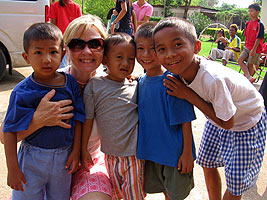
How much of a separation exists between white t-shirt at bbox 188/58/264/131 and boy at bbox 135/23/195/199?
0.15 m

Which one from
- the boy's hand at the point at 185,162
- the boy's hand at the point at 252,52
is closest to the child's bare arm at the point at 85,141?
the boy's hand at the point at 185,162

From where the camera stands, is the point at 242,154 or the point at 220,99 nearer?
the point at 220,99

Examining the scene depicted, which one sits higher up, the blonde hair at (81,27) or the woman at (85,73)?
the blonde hair at (81,27)

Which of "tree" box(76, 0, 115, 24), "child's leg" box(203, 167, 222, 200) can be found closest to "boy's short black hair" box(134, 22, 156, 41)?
"child's leg" box(203, 167, 222, 200)

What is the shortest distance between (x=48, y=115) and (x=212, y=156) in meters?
1.30

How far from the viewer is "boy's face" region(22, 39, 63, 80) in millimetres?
1465

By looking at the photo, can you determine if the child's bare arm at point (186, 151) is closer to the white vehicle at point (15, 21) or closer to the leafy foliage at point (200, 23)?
the white vehicle at point (15, 21)

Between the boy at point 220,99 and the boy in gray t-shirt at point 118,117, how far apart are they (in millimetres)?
272

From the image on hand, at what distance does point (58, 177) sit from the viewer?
1525 mm

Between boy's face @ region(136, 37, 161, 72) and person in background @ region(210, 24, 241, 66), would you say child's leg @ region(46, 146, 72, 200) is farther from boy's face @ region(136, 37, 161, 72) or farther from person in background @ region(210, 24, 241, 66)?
person in background @ region(210, 24, 241, 66)

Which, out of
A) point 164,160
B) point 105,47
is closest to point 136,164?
point 164,160

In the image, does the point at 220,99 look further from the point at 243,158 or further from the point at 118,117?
the point at 118,117

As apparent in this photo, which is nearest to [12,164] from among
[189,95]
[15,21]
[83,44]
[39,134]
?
[39,134]

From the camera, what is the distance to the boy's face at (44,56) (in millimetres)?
1465
